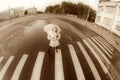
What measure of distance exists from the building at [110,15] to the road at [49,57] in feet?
70.1

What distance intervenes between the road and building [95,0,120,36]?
841 inches

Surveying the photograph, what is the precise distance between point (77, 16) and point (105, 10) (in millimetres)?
27130

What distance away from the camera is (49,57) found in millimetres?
10992

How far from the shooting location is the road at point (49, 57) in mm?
10023

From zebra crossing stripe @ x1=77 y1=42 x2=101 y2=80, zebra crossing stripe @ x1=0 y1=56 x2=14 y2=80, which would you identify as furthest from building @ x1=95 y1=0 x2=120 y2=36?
zebra crossing stripe @ x1=0 y1=56 x2=14 y2=80

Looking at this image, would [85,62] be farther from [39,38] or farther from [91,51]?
[39,38]

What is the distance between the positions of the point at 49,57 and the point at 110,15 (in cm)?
3176

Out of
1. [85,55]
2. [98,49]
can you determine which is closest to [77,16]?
[98,49]

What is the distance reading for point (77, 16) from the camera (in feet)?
61.6

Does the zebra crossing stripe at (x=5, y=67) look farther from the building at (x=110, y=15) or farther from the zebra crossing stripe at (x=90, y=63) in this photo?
the building at (x=110, y=15)

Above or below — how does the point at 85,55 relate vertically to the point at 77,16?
below

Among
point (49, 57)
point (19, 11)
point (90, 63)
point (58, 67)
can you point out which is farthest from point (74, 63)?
point (19, 11)

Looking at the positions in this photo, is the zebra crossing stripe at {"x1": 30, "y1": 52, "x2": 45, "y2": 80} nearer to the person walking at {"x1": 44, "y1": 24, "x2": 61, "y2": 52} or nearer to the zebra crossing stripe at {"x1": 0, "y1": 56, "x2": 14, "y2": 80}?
the person walking at {"x1": 44, "y1": 24, "x2": 61, "y2": 52}

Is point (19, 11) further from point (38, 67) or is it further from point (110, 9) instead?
point (110, 9)
